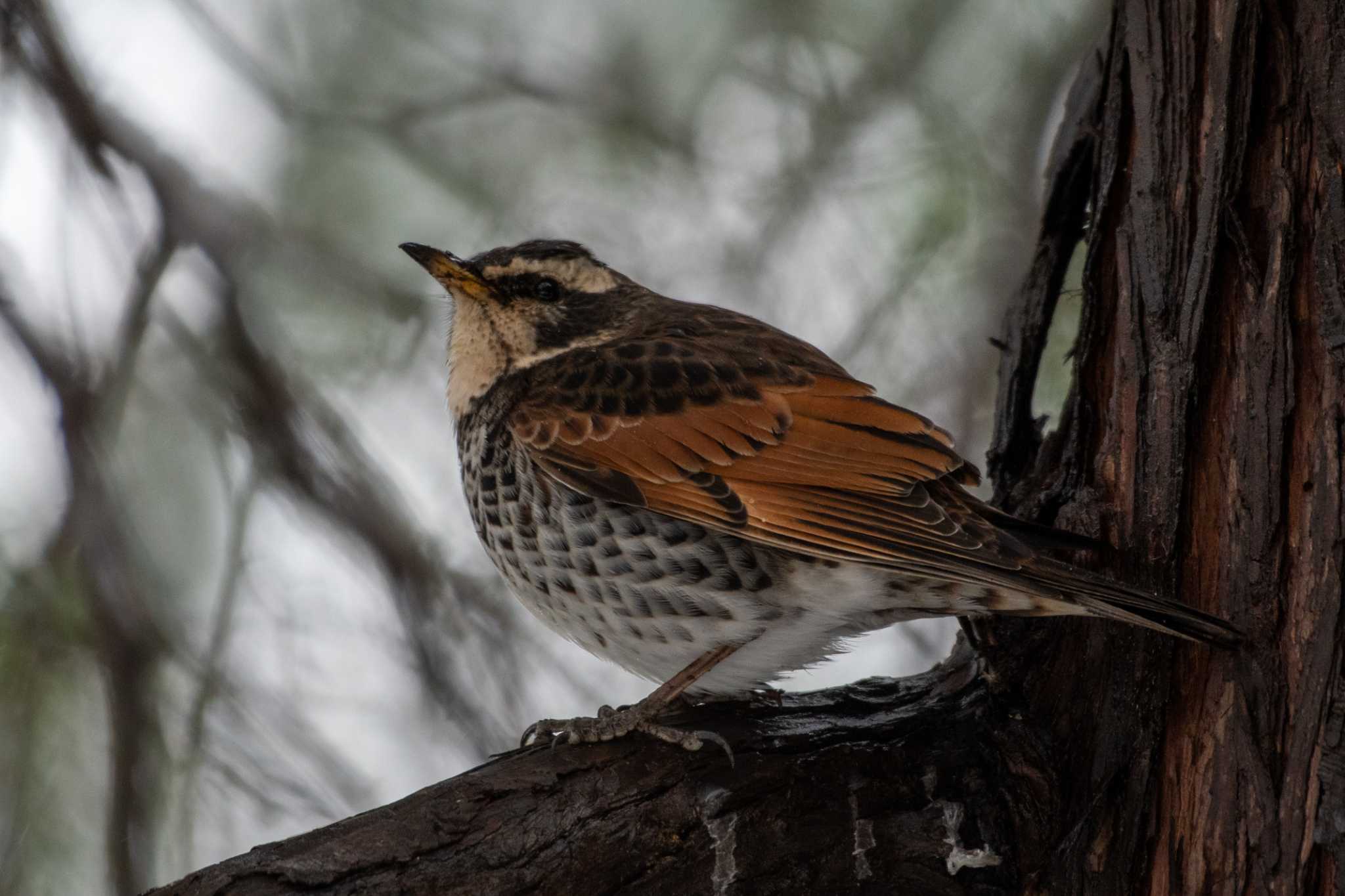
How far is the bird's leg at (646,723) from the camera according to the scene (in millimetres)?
3279

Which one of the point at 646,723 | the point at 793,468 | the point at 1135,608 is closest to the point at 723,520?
the point at 793,468

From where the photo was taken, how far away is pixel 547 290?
4.27m

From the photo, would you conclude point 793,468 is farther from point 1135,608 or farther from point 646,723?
point 1135,608

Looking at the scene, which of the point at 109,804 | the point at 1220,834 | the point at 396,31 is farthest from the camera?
the point at 396,31

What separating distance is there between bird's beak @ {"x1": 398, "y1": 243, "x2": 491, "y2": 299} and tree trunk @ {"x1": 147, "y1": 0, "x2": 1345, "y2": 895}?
152 centimetres

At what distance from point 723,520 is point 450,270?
1281 millimetres

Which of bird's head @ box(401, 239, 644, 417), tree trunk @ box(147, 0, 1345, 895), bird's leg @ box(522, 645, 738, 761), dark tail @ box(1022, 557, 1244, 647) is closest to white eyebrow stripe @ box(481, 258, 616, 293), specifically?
bird's head @ box(401, 239, 644, 417)

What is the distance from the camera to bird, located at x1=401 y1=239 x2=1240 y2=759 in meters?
3.24

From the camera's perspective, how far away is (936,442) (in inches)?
137

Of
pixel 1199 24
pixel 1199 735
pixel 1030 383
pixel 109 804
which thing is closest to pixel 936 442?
pixel 1030 383

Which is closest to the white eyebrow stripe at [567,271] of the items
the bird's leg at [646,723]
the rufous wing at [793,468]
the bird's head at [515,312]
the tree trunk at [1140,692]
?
the bird's head at [515,312]

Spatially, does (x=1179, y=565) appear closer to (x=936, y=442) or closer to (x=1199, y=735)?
(x=1199, y=735)

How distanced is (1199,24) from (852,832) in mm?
2074

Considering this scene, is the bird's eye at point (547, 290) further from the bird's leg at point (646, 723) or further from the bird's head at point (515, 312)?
the bird's leg at point (646, 723)
